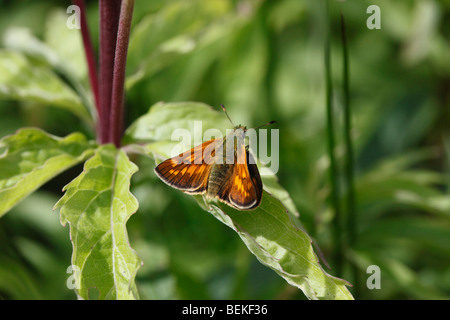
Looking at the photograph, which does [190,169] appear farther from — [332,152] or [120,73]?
[332,152]

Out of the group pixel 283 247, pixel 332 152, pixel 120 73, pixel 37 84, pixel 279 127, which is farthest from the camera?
pixel 279 127

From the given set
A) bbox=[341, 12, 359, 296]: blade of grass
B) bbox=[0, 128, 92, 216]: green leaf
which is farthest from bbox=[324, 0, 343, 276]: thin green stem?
bbox=[0, 128, 92, 216]: green leaf

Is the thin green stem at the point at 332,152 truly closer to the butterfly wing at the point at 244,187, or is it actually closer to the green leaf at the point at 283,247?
the butterfly wing at the point at 244,187

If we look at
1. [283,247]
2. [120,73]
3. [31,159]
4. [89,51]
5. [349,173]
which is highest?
[89,51]

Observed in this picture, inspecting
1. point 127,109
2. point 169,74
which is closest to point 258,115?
point 169,74

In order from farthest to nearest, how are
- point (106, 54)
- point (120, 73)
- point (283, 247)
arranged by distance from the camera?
point (106, 54) → point (120, 73) → point (283, 247)

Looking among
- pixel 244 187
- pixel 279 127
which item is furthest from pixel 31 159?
pixel 279 127

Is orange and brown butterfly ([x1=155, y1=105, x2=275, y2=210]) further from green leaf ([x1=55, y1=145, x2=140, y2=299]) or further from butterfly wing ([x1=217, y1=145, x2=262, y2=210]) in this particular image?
green leaf ([x1=55, y1=145, x2=140, y2=299])
